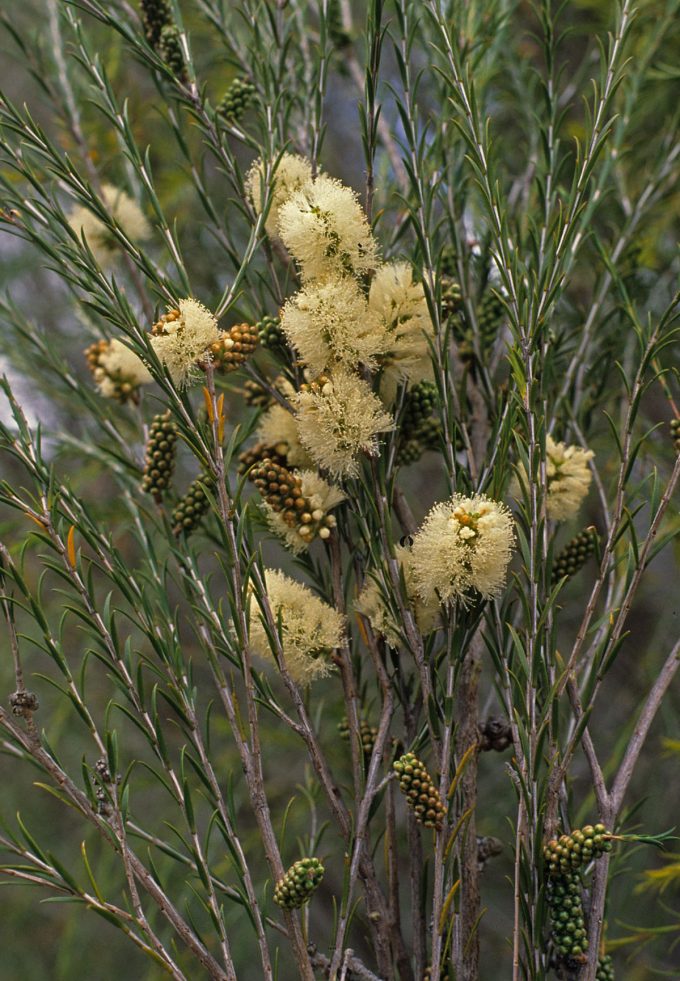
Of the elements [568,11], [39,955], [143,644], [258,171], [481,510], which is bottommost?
[39,955]

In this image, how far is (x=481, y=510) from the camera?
1.60 feet

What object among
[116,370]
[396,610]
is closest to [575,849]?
[396,610]

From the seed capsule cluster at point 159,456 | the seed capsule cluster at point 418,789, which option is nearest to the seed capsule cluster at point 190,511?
the seed capsule cluster at point 159,456

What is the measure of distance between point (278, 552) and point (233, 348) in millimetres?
1503

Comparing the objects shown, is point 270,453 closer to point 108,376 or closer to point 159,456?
point 159,456

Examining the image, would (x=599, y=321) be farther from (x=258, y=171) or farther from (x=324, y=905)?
(x=324, y=905)

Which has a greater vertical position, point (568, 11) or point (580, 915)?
point (568, 11)

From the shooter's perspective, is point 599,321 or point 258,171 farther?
point 599,321

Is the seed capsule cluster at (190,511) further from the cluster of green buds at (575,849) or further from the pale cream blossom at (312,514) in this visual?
the cluster of green buds at (575,849)

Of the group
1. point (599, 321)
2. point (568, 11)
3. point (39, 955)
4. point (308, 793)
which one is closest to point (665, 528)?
point (599, 321)

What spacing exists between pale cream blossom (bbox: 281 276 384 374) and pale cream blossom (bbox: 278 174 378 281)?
0.03 feet

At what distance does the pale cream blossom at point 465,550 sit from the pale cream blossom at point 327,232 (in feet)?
0.53

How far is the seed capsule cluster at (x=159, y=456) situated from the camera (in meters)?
0.62

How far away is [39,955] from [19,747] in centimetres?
168
